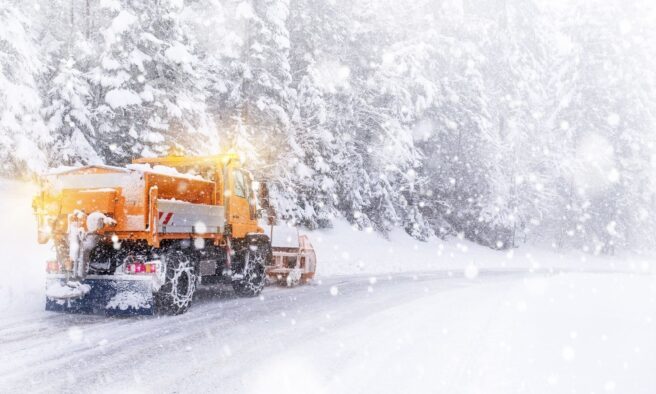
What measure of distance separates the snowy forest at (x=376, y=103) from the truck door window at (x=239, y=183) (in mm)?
6143

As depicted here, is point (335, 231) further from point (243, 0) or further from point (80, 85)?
point (80, 85)

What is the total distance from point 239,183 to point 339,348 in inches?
216

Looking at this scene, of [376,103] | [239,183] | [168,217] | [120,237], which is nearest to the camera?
[120,237]

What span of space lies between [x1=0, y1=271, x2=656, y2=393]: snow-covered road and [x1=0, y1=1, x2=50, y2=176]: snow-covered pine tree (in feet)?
23.7

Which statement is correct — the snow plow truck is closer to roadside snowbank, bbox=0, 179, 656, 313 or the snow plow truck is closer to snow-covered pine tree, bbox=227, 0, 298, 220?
roadside snowbank, bbox=0, 179, 656, 313

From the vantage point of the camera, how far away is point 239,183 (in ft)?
40.5

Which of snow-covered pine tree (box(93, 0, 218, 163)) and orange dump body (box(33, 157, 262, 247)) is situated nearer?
orange dump body (box(33, 157, 262, 247))

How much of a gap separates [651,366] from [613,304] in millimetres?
6158

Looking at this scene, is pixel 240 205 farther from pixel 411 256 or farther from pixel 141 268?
pixel 411 256

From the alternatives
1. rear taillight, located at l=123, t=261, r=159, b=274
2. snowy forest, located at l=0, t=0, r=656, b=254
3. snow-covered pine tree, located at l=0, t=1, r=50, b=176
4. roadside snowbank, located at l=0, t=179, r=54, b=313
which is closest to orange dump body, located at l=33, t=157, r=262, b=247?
rear taillight, located at l=123, t=261, r=159, b=274

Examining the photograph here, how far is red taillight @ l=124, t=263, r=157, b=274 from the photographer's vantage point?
962cm

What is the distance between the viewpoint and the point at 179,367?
645cm

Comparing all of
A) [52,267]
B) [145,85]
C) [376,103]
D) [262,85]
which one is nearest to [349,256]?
[262,85]

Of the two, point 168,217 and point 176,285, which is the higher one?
point 168,217
